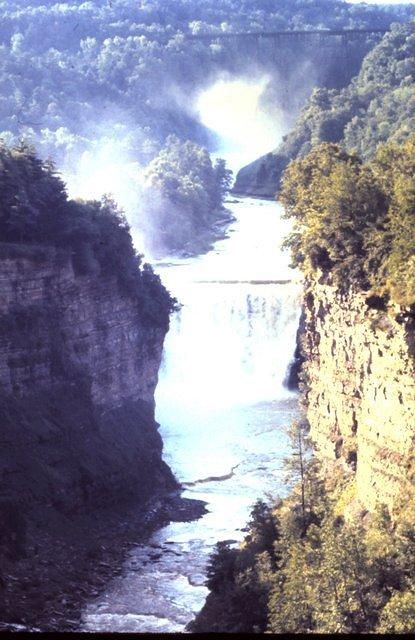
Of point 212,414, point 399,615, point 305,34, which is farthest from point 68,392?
point 305,34

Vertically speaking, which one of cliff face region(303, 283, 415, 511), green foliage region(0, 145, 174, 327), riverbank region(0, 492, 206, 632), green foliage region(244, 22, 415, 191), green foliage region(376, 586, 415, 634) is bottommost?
riverbank region(0, 492, 206, 632)

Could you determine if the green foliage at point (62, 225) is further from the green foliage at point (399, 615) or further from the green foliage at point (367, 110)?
the green foliage at point (367, 110)

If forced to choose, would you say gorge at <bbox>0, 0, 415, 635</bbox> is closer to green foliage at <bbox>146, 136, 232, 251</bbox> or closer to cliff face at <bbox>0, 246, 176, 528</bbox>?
cliff face at <bbox>0, 246, 176, 528</bbox>

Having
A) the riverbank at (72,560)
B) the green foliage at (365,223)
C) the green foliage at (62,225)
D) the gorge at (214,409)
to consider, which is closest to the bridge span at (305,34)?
the gorge at (214,409)

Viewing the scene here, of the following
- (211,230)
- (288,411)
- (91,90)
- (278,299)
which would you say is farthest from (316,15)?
(288,411)

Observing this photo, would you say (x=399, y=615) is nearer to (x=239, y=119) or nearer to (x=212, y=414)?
Result: (x=212, y=414)

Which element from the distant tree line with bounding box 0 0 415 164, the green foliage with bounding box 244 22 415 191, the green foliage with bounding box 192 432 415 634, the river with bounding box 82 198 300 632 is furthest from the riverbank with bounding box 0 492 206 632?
the distant tree line with bounding box 0 0 415 164

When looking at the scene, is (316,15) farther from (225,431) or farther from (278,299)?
(225,431)
